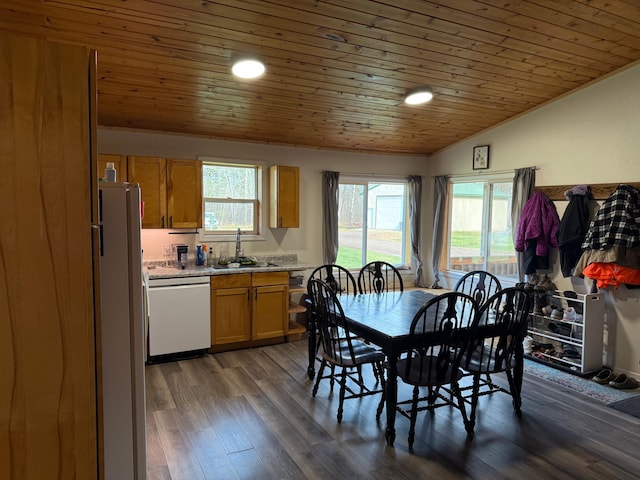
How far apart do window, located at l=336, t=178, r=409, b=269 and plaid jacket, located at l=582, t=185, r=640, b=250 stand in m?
2.65

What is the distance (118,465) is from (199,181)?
10.4 feet

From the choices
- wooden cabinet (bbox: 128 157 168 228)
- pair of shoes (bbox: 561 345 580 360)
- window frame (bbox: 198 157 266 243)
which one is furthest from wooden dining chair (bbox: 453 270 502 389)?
wooden cabinet (bbox: 128 157 168 228)

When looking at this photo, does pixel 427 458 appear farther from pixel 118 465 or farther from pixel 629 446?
pixel 118 465

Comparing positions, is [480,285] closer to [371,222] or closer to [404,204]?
[371,222]

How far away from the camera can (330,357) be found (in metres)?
3.18

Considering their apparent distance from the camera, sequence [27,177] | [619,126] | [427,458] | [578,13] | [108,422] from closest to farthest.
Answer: [27,177], [108,422], [427,458], [578,13], [619,126]

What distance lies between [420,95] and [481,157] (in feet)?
5.85

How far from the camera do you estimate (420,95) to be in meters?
4.02

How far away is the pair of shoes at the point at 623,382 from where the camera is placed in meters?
3.75

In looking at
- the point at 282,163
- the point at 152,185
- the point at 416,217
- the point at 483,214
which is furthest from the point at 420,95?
the point at 152,185

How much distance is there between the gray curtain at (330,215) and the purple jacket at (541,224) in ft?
7.09

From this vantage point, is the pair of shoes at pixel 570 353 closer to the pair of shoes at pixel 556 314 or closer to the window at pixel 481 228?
the pair of shoes at pixel 556 314

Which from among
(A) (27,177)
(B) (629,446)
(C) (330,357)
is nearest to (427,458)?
(C) (330,357)

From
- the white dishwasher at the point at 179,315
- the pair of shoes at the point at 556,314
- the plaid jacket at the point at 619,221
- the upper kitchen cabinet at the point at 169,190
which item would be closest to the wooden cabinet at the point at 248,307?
the white dishwasher at the point at 179,315
